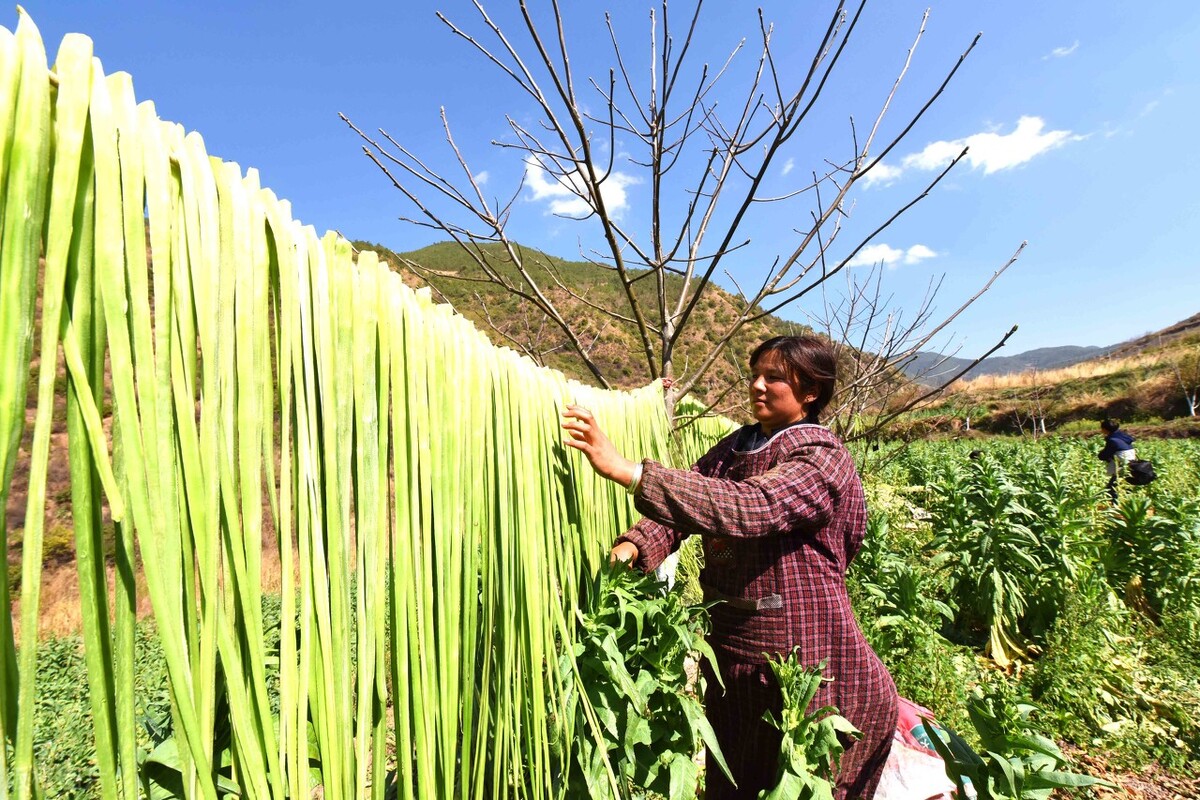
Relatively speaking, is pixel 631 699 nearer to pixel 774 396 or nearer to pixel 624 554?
pixel 624 554

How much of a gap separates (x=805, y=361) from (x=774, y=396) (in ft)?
0.44

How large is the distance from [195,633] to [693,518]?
3.26 ft

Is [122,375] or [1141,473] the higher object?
[122,375]

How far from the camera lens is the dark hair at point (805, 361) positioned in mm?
1685

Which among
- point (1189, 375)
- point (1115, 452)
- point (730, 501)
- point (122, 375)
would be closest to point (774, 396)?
point (730, 501)

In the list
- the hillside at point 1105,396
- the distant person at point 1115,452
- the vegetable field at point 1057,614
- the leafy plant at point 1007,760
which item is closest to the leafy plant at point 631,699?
the leafy plant at point 1007,760

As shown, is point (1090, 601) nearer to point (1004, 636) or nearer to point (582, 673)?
point (1004, 636)

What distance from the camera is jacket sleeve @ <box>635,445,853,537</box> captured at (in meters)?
1.33

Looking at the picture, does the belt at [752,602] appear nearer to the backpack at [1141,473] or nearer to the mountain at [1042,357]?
the mountain at [1042,357]

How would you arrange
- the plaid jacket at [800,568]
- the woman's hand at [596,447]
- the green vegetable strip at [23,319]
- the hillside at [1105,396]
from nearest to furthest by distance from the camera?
A: the green vegetable strip at [23,319] → the woman's hand at [596,447] → the plaid jacket at [800,568] → the hillside at [1105,396]

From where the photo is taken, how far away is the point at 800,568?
1591 mm

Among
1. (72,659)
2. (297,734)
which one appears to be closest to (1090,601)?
(297,734)

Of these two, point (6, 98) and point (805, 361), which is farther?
point (805, 361)

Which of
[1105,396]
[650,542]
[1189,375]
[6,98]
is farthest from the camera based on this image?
[1105,396]
